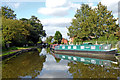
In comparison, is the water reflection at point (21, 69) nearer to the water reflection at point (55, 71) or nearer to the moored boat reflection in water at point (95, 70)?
the water reflection at point (55, 71)

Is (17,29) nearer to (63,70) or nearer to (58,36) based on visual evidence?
(63,70)

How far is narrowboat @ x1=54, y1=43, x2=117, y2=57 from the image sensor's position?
18.4 m

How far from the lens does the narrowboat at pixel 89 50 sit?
18.4 metres

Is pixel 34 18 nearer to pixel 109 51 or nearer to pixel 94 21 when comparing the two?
pixel 94 21

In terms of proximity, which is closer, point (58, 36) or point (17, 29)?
point (17, 29)

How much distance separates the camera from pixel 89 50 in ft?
68.4

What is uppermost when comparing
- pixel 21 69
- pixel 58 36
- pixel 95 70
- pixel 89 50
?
pixel 58 36

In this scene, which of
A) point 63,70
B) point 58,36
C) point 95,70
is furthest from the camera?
point 58,36

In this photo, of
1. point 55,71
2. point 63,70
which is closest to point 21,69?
point 55,71

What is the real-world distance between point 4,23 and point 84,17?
22.4m

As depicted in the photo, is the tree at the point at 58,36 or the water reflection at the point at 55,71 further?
the tree at the point at 58,36

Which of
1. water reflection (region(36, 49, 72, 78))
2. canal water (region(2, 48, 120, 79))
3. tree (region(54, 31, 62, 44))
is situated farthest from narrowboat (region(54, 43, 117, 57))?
tree (region(54, 31, 62, 44))

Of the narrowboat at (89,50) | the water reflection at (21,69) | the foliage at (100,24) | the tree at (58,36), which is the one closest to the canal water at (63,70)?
the water reflection at (21,69)

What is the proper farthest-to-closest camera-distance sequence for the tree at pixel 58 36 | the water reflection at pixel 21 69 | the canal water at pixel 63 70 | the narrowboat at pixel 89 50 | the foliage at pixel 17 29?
the tree at pixel 58 36 → the foliage at pixel 17 29 → the narrowboat at pixel 89 50 → the water reflection at pixel 21 69 → the canal water at pixel 63 70
